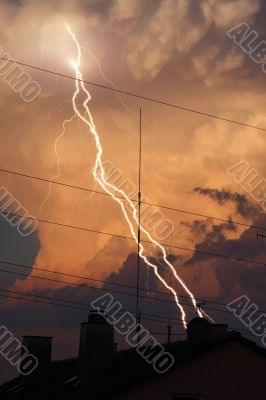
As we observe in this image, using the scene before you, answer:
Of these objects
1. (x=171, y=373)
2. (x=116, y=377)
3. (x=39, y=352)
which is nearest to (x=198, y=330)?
(x=116, y=377)

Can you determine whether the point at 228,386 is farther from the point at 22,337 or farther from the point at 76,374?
the point at 22,337

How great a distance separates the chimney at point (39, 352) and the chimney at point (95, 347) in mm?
6357

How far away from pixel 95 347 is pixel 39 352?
7.99 m

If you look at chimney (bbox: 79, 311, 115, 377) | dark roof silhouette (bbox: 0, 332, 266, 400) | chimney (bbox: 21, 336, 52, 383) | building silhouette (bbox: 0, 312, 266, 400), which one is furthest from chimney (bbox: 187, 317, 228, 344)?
chimney (bbox: 21, 336, 52, 383)

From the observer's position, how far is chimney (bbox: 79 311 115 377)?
24859mm

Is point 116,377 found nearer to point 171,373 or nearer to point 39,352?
point 171,373

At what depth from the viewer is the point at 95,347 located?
25031 mm

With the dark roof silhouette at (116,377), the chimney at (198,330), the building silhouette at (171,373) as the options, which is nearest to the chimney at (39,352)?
the dark roof silhouette at (116,377)

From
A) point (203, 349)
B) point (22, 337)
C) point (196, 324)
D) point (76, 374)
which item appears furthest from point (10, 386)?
point (203, 349)

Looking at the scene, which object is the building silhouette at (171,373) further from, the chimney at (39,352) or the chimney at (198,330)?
the chimney at (39,352)

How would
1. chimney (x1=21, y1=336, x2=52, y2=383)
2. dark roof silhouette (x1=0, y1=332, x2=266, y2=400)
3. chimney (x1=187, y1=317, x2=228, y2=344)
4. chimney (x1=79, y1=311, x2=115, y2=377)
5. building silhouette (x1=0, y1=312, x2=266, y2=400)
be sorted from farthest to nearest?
chimney (x1=21, y1=336, x2=52, y2=383), chimney (x1=187, y1=317, x2=228, y2=344), chimney (x1=79, y1=311, x2=115, y2=377), building silhouette (x1=0, y1=312, x2=266, y2=400), dark roof silhouette (x1=0, y1=332, x2=266, y2=400)

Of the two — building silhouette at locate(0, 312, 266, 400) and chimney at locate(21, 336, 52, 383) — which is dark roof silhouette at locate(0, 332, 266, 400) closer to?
building silhouette at locate(0, 312, 266, 400)

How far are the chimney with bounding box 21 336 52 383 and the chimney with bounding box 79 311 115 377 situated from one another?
6.36 metres

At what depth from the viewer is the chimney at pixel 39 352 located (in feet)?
102
